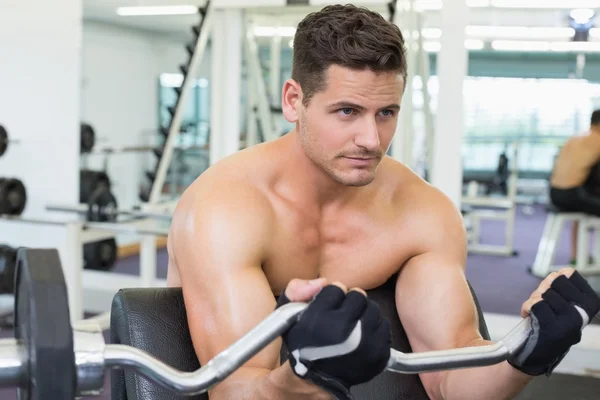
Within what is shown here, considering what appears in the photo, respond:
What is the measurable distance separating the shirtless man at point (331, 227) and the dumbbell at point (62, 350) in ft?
0.93

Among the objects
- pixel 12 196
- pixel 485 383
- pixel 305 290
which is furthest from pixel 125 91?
pixel 305 290

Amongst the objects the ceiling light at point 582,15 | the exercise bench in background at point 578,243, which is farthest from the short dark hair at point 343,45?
the exercise bench in background at point 578,243

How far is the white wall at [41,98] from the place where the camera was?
4270 millimetres

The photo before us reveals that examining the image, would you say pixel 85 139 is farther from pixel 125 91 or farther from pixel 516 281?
pixel 516 281

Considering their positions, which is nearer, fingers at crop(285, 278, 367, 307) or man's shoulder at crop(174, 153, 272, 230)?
fingers at crop(285, 278, 367, 307)

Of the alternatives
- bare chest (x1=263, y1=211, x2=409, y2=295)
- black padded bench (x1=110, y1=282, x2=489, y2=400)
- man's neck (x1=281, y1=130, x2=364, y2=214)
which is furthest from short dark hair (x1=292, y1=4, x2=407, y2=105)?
black padded bench (x1=110, y1=282, x2=489, y2=400)

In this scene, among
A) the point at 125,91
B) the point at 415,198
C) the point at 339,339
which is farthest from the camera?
the point at 125,91

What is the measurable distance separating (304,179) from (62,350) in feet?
2.86

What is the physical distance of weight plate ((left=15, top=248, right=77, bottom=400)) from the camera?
67cm

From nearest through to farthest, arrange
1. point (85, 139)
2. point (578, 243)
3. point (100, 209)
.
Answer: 1. point (100, 209)
2. point (85, 139)
3. point (578, 243)

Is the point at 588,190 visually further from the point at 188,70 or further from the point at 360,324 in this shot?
the point at 360,324

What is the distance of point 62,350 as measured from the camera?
0.67m

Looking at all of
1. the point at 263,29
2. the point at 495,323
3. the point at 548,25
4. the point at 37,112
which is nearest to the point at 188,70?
the point at 263,29

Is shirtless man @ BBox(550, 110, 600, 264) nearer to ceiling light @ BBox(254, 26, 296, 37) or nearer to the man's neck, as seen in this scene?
Answer: ceiling light @ BBox(254, 26, 296, 37)
